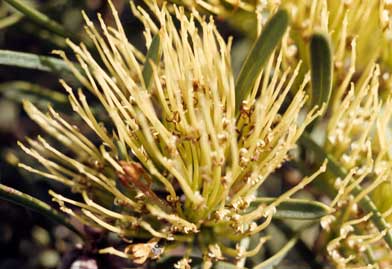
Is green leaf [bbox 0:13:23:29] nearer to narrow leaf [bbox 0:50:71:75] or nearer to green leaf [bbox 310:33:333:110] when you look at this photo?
narrow leaf [bbox 0:50:71:75]

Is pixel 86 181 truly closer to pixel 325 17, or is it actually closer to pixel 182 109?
pixel 182 109

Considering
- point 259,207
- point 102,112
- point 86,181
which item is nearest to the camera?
point 259,207

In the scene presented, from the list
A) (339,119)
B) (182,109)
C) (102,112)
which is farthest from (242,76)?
(102,112)

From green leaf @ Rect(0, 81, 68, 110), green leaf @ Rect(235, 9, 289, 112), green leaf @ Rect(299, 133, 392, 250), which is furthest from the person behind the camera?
green leaf @ Rect(0, 81, 68, 110)

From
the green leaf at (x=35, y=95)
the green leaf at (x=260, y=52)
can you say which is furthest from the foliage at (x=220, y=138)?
the green leaf at (x=35, y=95)

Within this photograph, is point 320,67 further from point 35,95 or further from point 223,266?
point 35,95

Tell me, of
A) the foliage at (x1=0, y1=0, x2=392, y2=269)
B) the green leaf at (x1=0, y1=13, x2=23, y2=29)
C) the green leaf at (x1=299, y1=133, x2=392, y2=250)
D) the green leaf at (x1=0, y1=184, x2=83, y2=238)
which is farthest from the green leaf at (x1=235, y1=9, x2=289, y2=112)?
the green leaf at (x1=0, y1=13, x2=23, y2=29)

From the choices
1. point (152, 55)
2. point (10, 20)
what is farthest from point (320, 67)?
point (10, 20)
